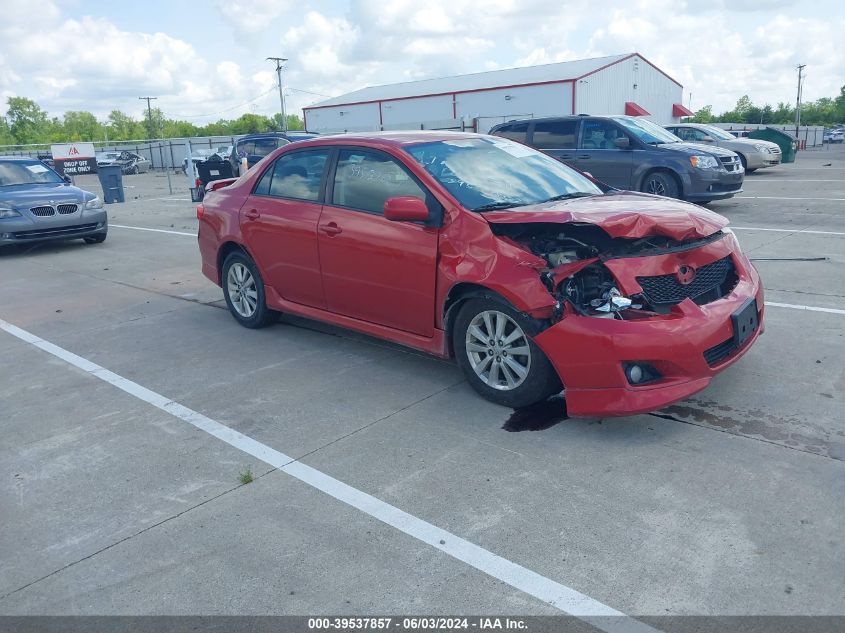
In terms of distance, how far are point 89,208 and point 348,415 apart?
9145 mm

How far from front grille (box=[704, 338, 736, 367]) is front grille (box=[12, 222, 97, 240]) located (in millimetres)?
10492

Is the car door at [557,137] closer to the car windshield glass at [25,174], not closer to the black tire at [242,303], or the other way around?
the black tire at [242,303]

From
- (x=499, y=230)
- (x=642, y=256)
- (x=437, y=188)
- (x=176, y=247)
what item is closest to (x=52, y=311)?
(x=176, y=247)

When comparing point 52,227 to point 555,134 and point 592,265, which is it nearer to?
point 555,134

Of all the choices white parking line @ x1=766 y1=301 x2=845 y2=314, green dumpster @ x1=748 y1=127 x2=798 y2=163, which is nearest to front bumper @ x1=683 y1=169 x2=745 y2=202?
white parking line @ x1=766 y1=301 x2=845 y2=314

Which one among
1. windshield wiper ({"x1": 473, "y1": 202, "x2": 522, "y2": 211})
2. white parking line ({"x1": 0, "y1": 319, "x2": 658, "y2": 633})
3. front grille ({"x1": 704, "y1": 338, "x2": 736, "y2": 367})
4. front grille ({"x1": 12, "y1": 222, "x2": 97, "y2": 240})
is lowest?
white parking line ({"x1": 0, "y1": 319, "x2": 658, "y2": 633})

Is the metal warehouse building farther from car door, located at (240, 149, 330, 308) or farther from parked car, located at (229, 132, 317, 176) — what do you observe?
car door, located at (240, 149, 330, 308)

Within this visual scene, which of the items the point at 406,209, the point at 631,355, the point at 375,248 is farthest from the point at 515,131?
the point at 631,355

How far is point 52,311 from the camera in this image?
7.75 meters

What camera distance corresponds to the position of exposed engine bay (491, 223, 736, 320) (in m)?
4.07

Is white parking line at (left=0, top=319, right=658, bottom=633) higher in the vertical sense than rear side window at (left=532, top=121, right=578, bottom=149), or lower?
lower

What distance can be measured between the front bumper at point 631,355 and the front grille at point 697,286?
11 cm

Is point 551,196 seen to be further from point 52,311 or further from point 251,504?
point 52,311

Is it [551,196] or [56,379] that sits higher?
[551,196]
